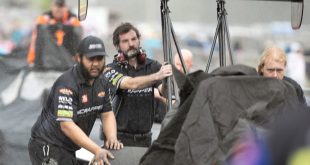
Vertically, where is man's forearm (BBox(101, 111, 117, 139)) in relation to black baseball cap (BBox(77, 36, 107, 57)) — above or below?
below

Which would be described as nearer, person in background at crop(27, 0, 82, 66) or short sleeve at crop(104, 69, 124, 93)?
short sleeve at crop(104, 69, 124, 93)

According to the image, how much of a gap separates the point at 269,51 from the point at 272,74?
0.69ft

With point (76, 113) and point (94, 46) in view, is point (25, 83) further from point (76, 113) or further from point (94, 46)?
point (94, 46)

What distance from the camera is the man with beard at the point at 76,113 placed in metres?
5.25

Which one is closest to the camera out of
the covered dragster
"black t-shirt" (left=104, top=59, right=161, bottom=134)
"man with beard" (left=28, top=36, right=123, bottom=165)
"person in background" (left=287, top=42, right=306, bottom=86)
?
"man with beard" (left=28, top=36, right=123, bottom=165)

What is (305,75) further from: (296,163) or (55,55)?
(296,163)

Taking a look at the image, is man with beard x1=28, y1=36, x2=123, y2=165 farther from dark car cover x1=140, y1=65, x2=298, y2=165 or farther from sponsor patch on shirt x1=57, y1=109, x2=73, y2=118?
dark car cover x1=140, y1=65, x2=298, y2=165

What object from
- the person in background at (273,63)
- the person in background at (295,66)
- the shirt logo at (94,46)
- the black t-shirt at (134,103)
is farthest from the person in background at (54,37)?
the person in background at (295,66)

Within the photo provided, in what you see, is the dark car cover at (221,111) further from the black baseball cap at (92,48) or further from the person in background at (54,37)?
the person in background at (54,37)

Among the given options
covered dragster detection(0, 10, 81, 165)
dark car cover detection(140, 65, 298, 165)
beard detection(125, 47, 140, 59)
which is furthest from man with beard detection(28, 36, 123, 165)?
covered dragster detection(0, 10, 81, 165)

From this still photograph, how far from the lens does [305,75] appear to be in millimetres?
16891

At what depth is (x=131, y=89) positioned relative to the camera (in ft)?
20.0

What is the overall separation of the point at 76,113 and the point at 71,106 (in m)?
0.10

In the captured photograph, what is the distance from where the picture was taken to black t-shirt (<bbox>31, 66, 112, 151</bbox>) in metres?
5.32
